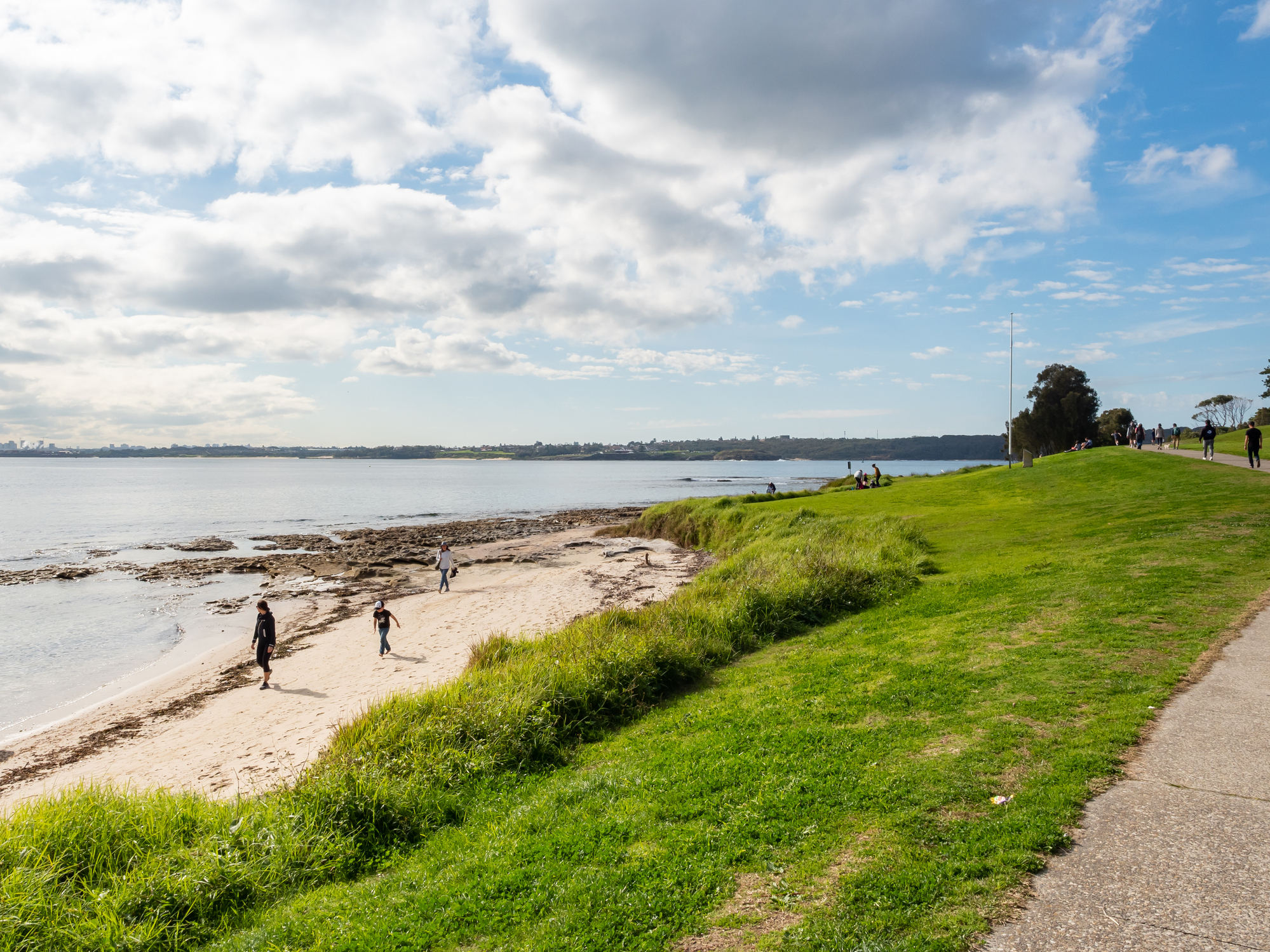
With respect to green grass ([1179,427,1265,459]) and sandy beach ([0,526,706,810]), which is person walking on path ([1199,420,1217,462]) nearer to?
green grass ([1179,427,1265,459])

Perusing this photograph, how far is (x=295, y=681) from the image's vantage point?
58.7 feet

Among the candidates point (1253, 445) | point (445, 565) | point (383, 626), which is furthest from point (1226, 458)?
point (383, 626)

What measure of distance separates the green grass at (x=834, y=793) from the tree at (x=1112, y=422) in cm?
7880

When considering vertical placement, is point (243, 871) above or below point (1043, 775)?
below

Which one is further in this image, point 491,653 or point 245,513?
point 245,513

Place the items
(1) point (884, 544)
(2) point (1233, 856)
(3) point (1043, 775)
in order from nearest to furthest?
(2) point (1233, 856)
(3) point (1043, 775)
(1) point (884, 544)

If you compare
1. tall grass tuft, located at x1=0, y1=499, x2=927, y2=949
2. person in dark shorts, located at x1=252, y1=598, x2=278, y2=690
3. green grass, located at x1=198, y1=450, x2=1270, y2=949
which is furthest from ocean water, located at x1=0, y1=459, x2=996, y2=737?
green grass, located at x1=198, y1=450, x2=1270, y2=949

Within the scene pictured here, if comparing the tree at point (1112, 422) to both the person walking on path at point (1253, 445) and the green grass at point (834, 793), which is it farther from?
the green grass at point (834, 793)

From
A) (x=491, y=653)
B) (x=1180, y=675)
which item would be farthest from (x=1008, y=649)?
(x=491, y=653)

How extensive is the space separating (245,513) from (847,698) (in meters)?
75.9

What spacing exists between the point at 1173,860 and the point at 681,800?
4207mm

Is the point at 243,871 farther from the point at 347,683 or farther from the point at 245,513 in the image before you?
the point at 245,513

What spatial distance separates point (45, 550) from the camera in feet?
146

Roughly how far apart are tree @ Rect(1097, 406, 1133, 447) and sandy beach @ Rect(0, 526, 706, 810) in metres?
71.4
